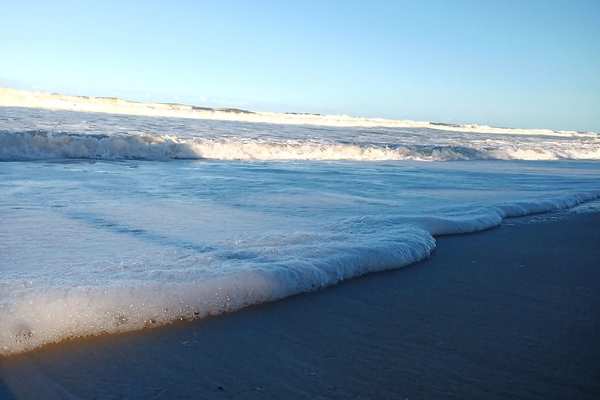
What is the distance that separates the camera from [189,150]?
11828 millimetres

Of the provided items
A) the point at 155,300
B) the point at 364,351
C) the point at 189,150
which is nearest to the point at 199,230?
the point at 155,300

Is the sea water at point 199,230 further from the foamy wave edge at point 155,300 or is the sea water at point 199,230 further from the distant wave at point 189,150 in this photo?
the distant wave at point 189,150

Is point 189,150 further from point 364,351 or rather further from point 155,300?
point 364,351

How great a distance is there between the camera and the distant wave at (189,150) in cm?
1001

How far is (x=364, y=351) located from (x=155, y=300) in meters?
0.90

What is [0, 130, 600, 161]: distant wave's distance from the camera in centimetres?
1001

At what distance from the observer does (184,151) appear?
11.8 metres

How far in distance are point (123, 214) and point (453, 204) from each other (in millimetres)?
3293

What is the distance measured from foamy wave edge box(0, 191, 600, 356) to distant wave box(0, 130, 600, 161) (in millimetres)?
8028

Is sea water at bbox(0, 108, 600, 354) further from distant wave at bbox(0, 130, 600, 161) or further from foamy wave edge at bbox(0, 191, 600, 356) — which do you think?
distant wave at bbox(0, 130, 600, 161)

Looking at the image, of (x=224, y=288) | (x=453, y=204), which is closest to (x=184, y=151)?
(x=453, y=204)

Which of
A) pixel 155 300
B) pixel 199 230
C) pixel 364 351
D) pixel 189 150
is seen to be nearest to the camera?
pixel 364 351

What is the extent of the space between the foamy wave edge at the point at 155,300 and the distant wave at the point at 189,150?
316 inches

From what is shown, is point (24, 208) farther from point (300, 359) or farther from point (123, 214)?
point (300, 359)
